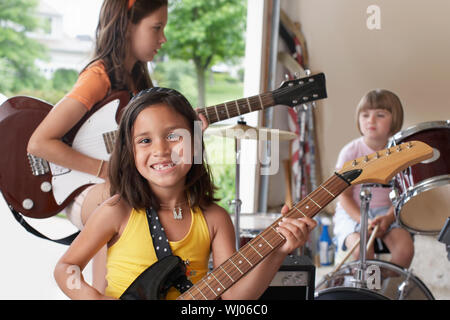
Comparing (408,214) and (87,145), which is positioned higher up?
(87,145)

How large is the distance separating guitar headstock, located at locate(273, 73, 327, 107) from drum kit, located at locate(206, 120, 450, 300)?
0.23m

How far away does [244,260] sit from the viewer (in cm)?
102

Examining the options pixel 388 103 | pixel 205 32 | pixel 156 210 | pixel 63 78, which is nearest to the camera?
pixel 156 210

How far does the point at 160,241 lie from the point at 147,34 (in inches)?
30.4

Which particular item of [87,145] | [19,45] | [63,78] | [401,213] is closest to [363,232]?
[401,213]

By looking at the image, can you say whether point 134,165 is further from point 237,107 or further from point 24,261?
point 24,261

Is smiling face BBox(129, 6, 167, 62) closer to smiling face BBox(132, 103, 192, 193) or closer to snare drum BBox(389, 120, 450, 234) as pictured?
smiling face BBox(132, 103, 192, 193)

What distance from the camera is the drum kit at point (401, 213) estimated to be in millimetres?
1382

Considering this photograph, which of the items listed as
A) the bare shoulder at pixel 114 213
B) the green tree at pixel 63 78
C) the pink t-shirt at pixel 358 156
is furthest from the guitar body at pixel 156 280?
the green tree at pixel 63 78

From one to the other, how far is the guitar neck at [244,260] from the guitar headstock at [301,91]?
49 centimetres

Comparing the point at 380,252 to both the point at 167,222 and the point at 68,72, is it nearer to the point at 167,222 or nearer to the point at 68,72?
the point at 167,222

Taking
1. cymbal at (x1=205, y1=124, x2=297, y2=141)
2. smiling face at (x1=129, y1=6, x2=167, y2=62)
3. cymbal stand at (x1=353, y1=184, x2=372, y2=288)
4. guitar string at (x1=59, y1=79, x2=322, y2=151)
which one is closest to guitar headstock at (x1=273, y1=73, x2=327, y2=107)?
guitar string at (x1=59, y1=79, x2=322, y2=151)

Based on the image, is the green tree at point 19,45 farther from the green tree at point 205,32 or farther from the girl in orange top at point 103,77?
the girl in orange top at point 103,77
